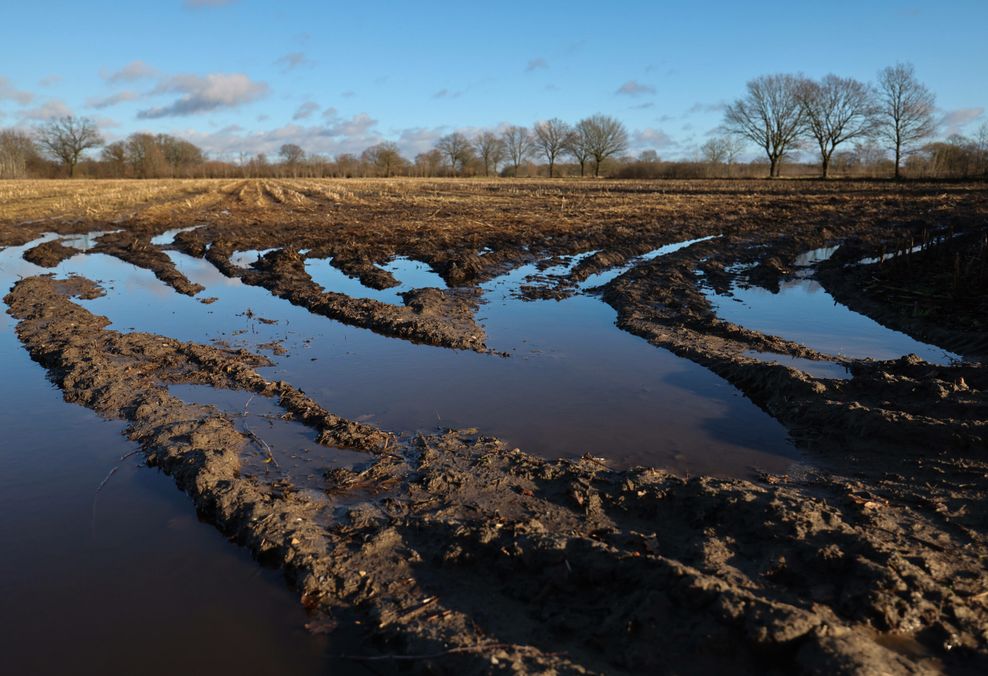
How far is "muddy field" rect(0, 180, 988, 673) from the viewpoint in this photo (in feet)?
9.92

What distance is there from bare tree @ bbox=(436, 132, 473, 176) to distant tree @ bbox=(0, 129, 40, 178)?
58.4 metres

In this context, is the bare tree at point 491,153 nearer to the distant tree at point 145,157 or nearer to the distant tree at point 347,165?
the distant tree at point 347,165

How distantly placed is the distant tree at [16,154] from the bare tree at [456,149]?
58.4m

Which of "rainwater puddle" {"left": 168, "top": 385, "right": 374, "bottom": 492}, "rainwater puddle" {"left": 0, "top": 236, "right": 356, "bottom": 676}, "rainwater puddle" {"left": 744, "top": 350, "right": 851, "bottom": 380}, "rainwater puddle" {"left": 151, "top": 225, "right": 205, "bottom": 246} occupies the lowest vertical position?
"rainwater puddle" {"left": 0, "top": 236, "right": 356, "bottom": 676}

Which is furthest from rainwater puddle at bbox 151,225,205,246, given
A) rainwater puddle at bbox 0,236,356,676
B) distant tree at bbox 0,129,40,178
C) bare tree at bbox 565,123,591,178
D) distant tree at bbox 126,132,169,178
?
distant tree at bbox 126,132,169,178

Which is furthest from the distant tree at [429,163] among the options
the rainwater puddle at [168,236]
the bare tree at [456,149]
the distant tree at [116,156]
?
the rainwater puddle at [168,236]

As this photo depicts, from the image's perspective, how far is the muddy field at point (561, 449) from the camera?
302 centimetres

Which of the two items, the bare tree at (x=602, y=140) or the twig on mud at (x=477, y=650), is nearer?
the twig on mud at (x=477, y=650)

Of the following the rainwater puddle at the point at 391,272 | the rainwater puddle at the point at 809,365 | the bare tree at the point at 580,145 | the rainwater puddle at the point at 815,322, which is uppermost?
the bare tree at the point at 580,145

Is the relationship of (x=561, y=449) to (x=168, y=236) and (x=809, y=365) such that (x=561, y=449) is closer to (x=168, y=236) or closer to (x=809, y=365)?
(x=809, y=365)

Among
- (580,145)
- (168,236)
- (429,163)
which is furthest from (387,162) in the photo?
(168,236)

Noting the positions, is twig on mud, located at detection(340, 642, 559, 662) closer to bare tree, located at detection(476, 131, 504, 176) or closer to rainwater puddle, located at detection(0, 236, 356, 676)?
rainwater puddle, located at detection(0, 236, 356, 676)

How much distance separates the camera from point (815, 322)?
32.5ft

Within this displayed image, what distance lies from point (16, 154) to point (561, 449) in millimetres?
104048
